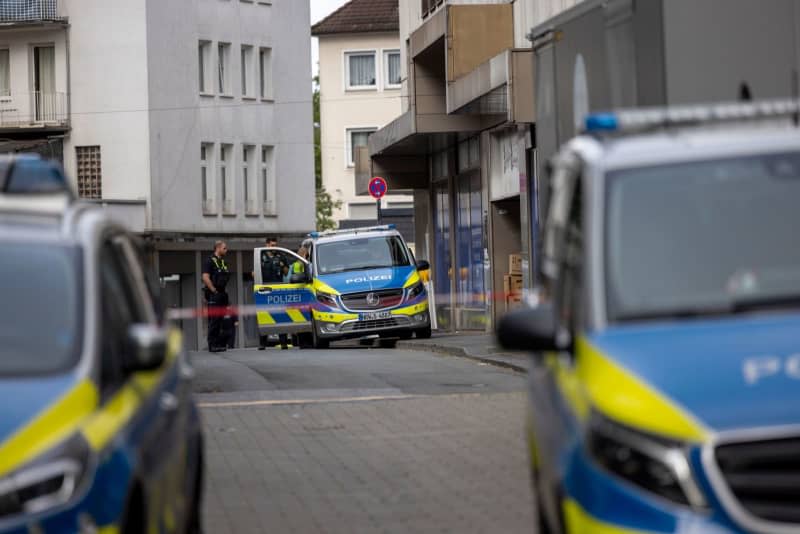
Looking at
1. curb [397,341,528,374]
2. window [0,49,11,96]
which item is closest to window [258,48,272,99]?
window [0,49,11,96]

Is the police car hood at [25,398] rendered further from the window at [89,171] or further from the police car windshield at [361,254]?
the window at [89,171]

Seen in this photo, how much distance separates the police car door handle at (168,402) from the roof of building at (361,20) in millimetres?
77111

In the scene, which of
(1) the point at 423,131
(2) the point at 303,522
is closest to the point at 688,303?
(2) the point at 303,522

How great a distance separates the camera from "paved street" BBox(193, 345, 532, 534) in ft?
33.5

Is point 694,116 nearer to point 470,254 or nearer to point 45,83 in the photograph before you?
point 470,254

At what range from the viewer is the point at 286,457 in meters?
13.4

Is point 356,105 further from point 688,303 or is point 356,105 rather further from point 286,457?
point 688,303

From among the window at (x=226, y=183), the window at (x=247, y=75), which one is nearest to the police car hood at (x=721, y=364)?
the window at (x=226, y=183)

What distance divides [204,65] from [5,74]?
6.77 meters

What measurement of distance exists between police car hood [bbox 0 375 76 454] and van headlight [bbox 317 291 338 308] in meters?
25.0

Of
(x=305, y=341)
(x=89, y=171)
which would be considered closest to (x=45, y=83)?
(x=89, y=171)

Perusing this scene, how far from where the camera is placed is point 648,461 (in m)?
5.62

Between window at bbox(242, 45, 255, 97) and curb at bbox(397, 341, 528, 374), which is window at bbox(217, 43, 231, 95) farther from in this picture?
curb at bbox(397, 341, 528, 374)

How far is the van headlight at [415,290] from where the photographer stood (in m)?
31.4
